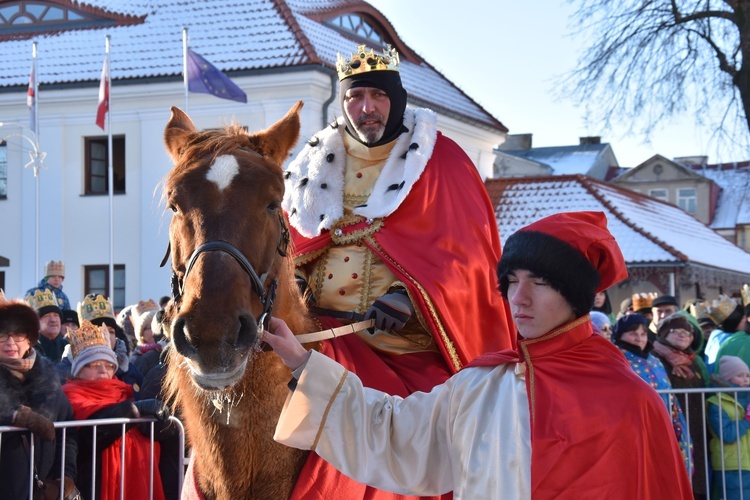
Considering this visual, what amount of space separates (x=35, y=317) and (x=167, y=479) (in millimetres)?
1288

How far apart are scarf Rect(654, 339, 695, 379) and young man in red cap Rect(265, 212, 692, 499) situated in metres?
5.67

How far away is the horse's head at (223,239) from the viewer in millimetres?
3141

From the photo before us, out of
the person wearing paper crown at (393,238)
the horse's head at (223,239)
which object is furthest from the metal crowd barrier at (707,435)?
the horse's head at (223,239)

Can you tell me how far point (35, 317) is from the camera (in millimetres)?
6090

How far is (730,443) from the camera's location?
8094 mm

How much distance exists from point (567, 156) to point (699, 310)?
5173cm

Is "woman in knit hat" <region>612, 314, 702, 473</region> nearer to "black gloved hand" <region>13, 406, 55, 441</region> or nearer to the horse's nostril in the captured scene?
"black gloved hand" <region>13, 406, 55, 441</region>

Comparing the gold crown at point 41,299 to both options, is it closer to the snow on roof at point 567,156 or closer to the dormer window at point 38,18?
the dormer window at point 38,18

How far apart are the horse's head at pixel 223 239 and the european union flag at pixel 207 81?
13.8m

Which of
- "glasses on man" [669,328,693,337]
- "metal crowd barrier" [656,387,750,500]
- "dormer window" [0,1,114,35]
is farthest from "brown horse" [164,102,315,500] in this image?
"dormer window" [0,1,114,35]

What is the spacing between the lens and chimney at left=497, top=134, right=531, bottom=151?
225 ft

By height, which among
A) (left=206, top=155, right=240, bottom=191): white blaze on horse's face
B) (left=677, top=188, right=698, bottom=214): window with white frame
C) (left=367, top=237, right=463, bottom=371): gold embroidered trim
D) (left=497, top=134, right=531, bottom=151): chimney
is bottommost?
(left=367, top=237, right=463, bottom=371): gold embroidered trim

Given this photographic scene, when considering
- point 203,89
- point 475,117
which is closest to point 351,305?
point 203,89

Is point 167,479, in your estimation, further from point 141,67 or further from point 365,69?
point 141,67
